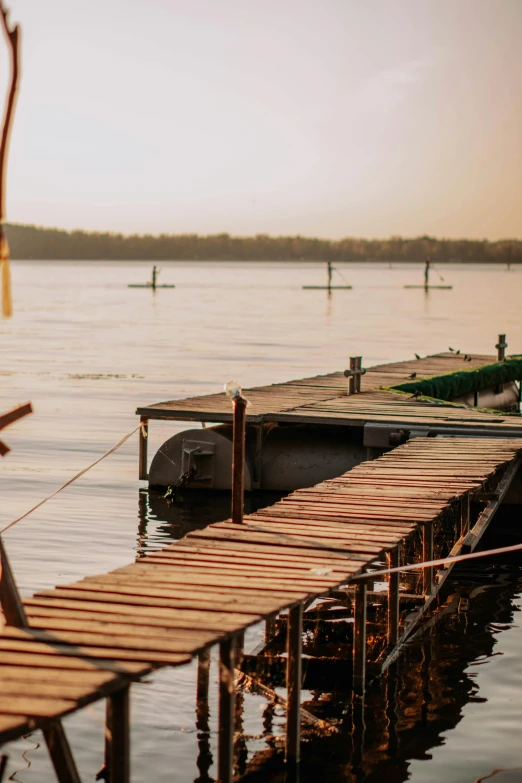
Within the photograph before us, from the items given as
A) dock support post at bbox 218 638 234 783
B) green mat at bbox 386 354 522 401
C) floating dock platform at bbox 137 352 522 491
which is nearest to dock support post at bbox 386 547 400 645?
dock support post at bbox 218 638 234 783

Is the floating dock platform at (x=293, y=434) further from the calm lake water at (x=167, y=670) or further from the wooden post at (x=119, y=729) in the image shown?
the wooden post at (x=119, y=729)

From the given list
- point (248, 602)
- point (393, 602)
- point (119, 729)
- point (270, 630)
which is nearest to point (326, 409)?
point (270, 630)

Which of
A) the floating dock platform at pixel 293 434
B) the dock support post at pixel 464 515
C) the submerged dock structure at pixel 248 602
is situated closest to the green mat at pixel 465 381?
the floating dock platform at pixel 293 434

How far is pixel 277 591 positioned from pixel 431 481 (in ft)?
16.3

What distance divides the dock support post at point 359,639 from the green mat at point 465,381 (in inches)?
473

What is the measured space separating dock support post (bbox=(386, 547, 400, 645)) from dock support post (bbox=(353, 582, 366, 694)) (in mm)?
695

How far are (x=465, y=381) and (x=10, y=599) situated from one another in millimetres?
18713

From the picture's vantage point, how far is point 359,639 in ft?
31.3

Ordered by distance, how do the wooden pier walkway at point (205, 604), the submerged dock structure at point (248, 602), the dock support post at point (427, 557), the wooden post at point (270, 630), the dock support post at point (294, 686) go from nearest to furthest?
the wooden pier walkway at point (205, 604), the submerged dock structure at point (248, 602), the dock support post at point (294, 686), the wooden post at point (270, 630), the dock support post at point (427, 557)

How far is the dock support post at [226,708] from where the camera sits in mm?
6859

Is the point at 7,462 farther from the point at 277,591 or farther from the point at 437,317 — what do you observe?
the point at 437,317

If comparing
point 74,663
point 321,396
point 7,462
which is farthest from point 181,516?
point 74,663

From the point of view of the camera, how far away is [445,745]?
29.1ft

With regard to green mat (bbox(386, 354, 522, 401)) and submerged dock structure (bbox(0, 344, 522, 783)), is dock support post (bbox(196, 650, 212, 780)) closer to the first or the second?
submerged dock structure (bbox(0, 344, 522, 783))
